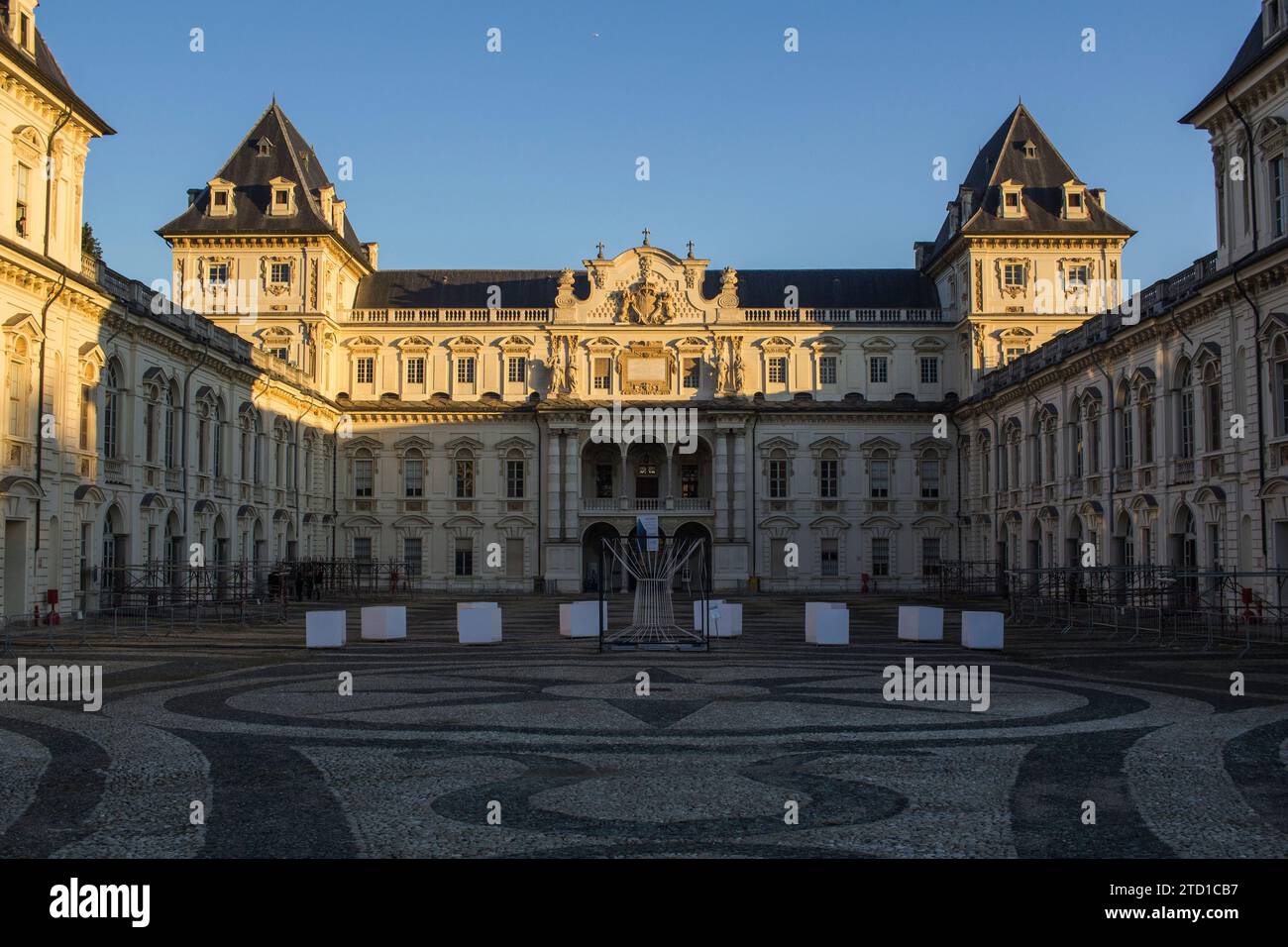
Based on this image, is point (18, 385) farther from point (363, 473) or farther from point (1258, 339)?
point (363, 473)

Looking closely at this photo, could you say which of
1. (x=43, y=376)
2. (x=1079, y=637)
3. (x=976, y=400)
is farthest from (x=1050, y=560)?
(x=43, y=376)

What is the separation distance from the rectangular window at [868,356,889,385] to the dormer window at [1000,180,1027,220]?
395 inches

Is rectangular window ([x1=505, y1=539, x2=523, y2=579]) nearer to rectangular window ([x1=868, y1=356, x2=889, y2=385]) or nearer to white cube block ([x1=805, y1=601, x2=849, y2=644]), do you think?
rectangular window ([x1=868, y1=356, x2=889, y2=385])

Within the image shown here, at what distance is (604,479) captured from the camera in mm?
70125

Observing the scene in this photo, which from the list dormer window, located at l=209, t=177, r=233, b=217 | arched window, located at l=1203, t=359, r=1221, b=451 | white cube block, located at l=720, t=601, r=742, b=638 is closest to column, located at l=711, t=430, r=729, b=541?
dormer window, located at l=209, t=177, r=233, b=217

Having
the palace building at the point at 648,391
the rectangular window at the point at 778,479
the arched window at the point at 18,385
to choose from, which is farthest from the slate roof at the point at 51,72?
the rectangular window at the point at 778,479

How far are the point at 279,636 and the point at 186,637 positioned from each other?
2.17 metres

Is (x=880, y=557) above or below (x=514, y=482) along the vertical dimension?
below

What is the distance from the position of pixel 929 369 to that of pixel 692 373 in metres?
13.3

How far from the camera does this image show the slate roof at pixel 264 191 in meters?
63.1

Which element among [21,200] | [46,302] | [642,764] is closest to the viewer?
[642,764]

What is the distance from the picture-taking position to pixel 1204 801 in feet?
34.0

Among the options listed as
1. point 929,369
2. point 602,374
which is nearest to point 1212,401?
point 929,369
